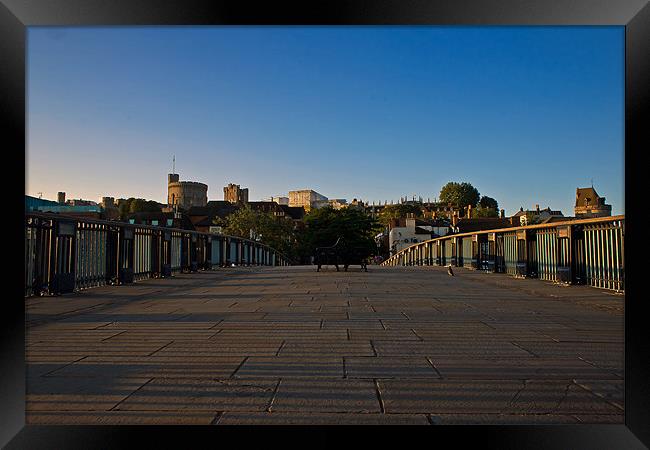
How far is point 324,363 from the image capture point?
4.32 m

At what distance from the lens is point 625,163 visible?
331 cm

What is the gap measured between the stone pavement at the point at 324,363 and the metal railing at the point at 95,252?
1310 mm

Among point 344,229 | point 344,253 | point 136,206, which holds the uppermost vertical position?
point 136,206

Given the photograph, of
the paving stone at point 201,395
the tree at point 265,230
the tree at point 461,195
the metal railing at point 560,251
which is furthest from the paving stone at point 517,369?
the tree at point 461,195

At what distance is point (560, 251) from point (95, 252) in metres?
9.73

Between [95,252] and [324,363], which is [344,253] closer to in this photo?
[95,252]

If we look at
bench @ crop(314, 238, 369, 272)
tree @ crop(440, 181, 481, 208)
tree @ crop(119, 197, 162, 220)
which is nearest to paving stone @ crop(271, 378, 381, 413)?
bench @ crop(314, 238, 369, 272)

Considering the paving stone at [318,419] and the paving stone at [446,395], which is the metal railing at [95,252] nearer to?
the paving stone at [318,419]

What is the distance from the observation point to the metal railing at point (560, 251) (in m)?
9.78

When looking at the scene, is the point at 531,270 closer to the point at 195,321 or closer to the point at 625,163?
the point at 195,321

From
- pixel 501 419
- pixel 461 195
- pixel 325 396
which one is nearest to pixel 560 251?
pixel 501 419

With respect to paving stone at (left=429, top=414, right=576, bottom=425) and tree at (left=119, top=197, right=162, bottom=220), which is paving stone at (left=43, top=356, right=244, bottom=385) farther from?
tree at (left=119, top=197, right=162, bottom=220)

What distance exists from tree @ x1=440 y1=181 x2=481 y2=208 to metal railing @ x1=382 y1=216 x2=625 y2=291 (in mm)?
128852

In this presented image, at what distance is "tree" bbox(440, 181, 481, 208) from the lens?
145375 millimetres
